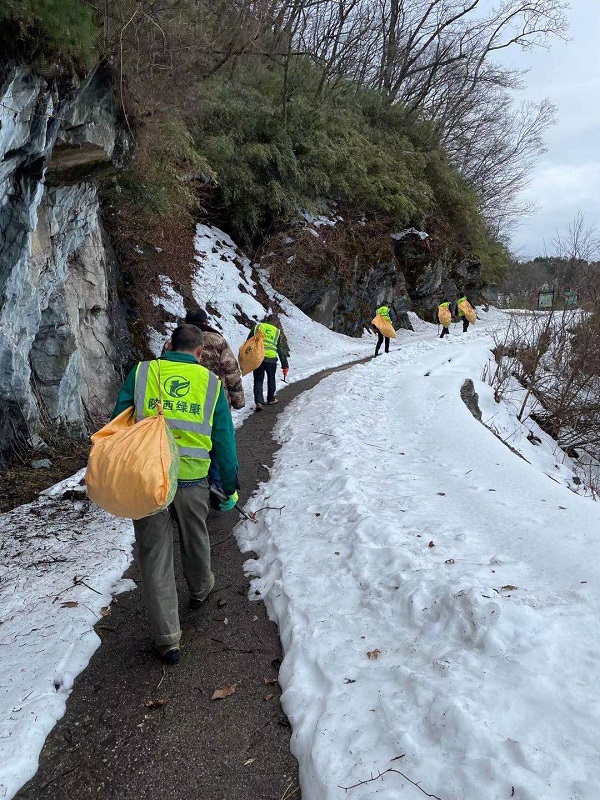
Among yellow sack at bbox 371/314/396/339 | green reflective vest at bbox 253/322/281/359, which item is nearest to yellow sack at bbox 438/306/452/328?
yellow sack at bbox 371/314/396/339

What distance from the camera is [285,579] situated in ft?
12.3

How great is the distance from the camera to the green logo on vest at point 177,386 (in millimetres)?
3041

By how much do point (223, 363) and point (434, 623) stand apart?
378 cm

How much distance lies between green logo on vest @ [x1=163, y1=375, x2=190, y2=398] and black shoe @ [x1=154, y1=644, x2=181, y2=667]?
1.57 meters

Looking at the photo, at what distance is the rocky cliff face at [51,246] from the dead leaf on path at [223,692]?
4167 millimetres

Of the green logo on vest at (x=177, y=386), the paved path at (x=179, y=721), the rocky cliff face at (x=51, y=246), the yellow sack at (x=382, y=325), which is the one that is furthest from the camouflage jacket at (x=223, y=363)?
the yellow sack at (x=382, y=325)

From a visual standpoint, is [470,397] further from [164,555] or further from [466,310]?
[466,310]

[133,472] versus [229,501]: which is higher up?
[133,472]

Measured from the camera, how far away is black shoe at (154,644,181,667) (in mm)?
2963

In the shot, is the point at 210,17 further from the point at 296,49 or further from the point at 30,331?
the point at 296,49

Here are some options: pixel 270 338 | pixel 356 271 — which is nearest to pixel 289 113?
pixel 356 271

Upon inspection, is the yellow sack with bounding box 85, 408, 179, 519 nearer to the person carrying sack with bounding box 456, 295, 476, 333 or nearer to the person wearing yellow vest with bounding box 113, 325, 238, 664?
the person wearing yellow vest with bounding box 113, 325, 238, 664

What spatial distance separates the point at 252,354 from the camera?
862cm

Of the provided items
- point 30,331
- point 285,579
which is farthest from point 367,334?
point 285,579
